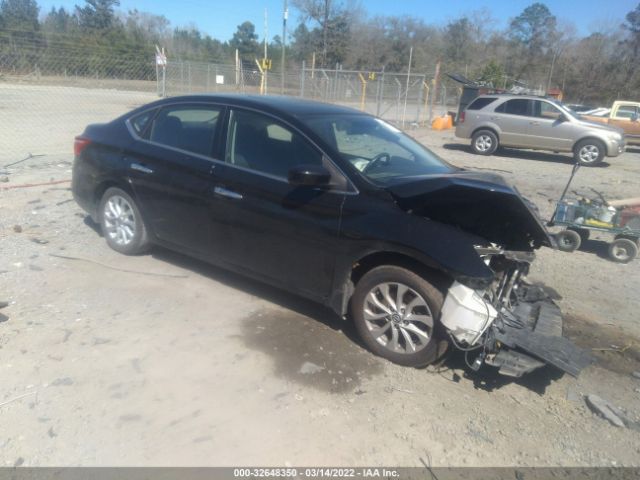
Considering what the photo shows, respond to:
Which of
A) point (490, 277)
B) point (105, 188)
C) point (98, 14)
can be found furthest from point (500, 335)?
point (98, 14)

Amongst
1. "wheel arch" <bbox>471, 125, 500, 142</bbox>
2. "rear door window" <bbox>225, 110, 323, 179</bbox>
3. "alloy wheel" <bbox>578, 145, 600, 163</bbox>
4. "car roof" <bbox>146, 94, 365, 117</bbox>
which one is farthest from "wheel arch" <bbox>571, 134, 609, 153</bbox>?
"rear door window" <bbox>225, 110, 323, 179</bbox>

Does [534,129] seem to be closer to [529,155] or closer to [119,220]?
[529,155]

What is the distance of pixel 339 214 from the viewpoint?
3713 mm

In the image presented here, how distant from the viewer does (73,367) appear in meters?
3.41

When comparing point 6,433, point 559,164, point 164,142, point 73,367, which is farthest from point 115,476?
point 559,164

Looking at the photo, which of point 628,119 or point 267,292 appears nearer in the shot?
point 267,292

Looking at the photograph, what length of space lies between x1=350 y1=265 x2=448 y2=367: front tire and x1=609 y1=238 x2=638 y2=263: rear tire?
13.0ft

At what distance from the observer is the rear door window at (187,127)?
14.7ft

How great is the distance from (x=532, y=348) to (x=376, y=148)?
2.06 metres

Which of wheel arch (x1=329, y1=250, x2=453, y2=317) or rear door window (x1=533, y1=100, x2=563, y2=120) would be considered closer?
wheel arch (x1=329, y1=250, x2=453, y2=317)

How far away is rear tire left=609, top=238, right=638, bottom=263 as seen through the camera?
616 centimetres

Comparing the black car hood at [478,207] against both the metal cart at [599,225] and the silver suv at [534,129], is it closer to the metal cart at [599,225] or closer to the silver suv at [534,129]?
the metal cart at [599,225]

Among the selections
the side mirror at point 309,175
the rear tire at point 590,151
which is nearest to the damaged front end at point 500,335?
the side mirror at point 309,175

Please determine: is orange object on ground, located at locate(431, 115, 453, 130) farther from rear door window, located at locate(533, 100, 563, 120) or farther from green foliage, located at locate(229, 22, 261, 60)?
green foliage, located at locate(229, 22, 261, 60)
